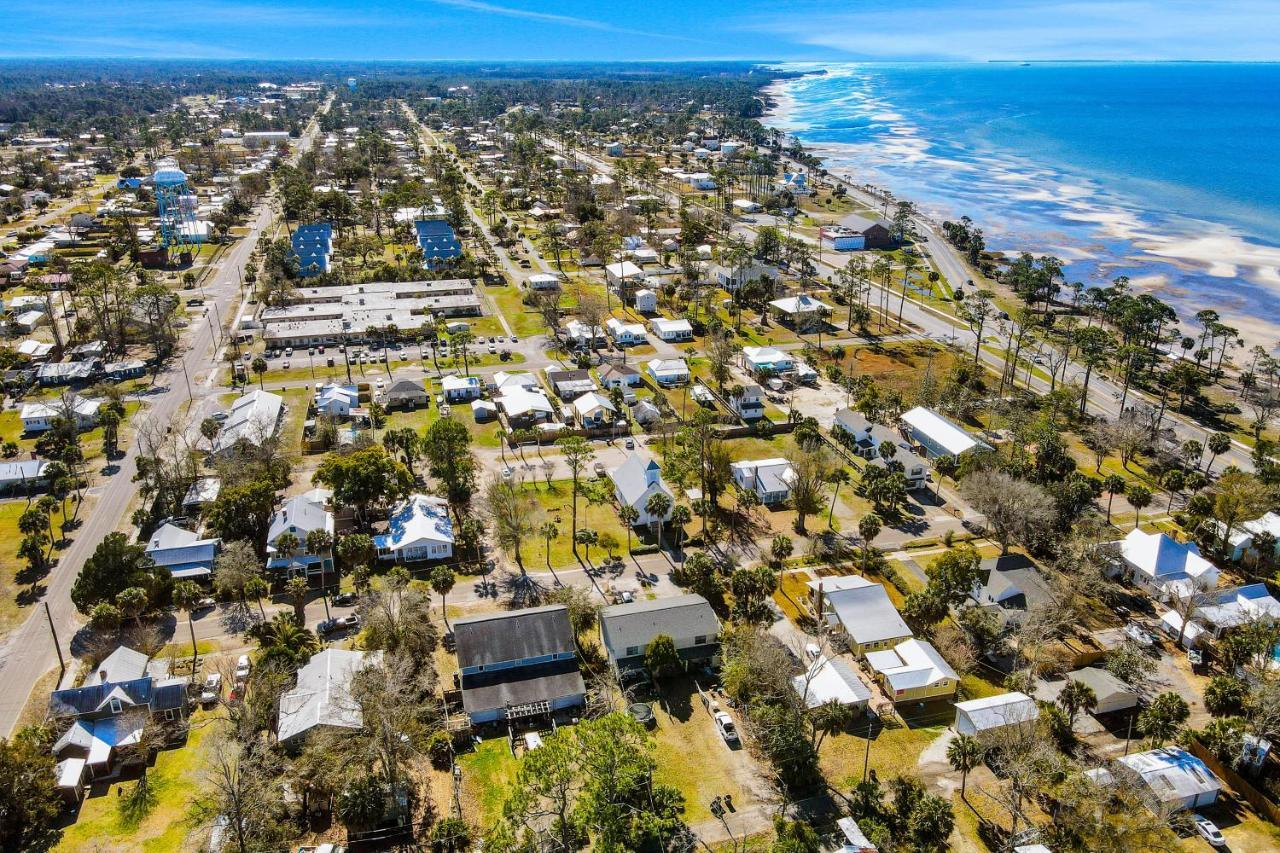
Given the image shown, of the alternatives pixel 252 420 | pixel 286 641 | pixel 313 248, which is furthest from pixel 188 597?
pixel 313 248

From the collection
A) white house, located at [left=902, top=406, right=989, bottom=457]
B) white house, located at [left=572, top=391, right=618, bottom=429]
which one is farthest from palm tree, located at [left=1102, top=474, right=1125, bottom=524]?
white house, located at [left=572, top=391, right=618, bottom=429]

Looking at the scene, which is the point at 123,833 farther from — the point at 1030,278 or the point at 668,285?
the point at 1030,278

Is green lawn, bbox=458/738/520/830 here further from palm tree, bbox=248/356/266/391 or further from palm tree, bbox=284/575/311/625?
palm tree, bbox=248/356/266/391

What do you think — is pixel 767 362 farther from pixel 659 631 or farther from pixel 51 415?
pixel 51 415

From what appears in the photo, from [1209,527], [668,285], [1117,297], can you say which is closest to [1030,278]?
[1117,297]

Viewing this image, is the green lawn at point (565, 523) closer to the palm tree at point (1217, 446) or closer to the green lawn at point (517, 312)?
the green lawn at point (517, 312)

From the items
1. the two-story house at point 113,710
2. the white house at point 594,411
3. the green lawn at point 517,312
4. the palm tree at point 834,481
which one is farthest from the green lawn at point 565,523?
the green lawn at point 517,312
